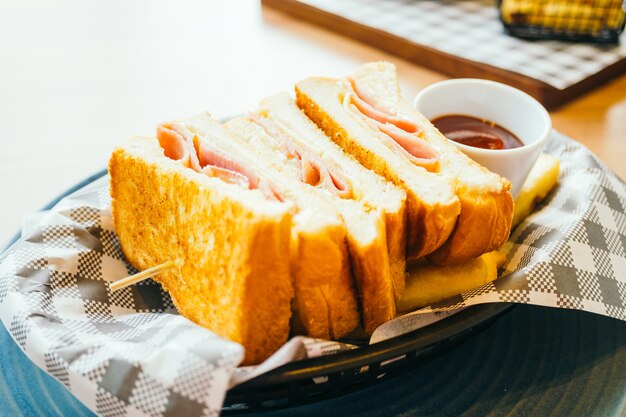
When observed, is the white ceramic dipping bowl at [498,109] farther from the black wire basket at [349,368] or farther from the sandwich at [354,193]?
the black wire basket at [349,368]

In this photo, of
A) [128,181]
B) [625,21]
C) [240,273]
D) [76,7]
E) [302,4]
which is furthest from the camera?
[76,7]

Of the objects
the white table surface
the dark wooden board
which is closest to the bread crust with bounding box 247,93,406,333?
the white table surface

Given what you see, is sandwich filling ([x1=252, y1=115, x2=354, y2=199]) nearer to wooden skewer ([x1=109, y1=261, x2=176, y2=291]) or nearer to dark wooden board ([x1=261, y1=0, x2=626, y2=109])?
wooden skewer ([x1=109, y1=261, x2=176, y2=291])

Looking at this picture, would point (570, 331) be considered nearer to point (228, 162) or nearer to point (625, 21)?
point (228, 162)

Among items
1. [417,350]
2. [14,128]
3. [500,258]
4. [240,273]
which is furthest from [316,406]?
[14,128]

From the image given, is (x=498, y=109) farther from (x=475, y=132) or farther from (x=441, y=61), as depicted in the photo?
(x=441, y=61)

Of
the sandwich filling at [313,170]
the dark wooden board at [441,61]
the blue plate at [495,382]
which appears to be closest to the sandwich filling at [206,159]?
the sandwich filling at [313,170]
